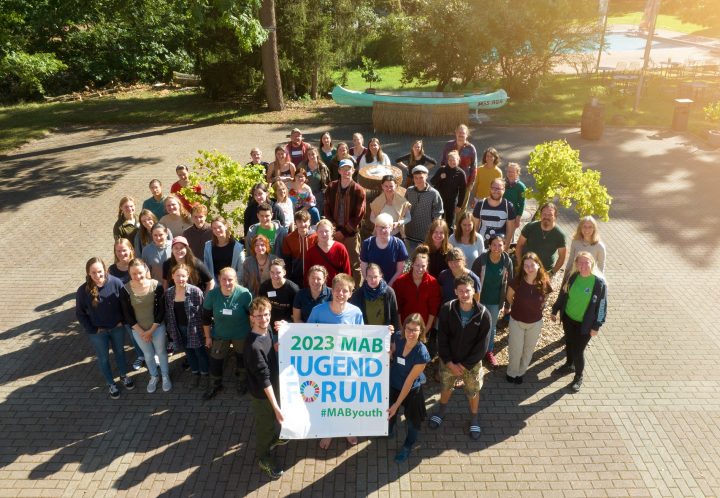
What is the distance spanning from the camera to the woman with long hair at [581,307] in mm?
6812

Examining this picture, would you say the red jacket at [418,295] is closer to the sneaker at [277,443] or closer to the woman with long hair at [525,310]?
the woman with long hair at [525,310]

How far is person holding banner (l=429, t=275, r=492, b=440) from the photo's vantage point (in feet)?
19.7

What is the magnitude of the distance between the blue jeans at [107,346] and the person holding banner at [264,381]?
7.86 ft

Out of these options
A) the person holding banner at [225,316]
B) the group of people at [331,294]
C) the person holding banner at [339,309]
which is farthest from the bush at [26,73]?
the person holding banner at [339,309]

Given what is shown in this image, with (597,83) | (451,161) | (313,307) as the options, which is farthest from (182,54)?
(313,307)

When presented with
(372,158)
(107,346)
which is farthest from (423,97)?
(107,346)

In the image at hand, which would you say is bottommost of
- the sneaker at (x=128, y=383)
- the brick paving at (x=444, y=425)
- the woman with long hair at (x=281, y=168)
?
the brick paving at (x=444, y=425)

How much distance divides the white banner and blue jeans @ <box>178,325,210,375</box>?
1.79m

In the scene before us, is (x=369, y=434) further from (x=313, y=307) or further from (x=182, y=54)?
(x=182, y=54)

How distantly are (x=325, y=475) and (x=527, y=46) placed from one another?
2329 cm

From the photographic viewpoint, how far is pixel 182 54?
3247cm

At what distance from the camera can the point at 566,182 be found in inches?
340

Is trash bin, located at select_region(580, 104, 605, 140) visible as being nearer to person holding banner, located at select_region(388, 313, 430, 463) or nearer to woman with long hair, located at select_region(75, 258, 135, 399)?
person holding banner, located at select_region(388, 313, 430, 463)

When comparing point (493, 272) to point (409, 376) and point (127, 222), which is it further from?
point (127, 222)
